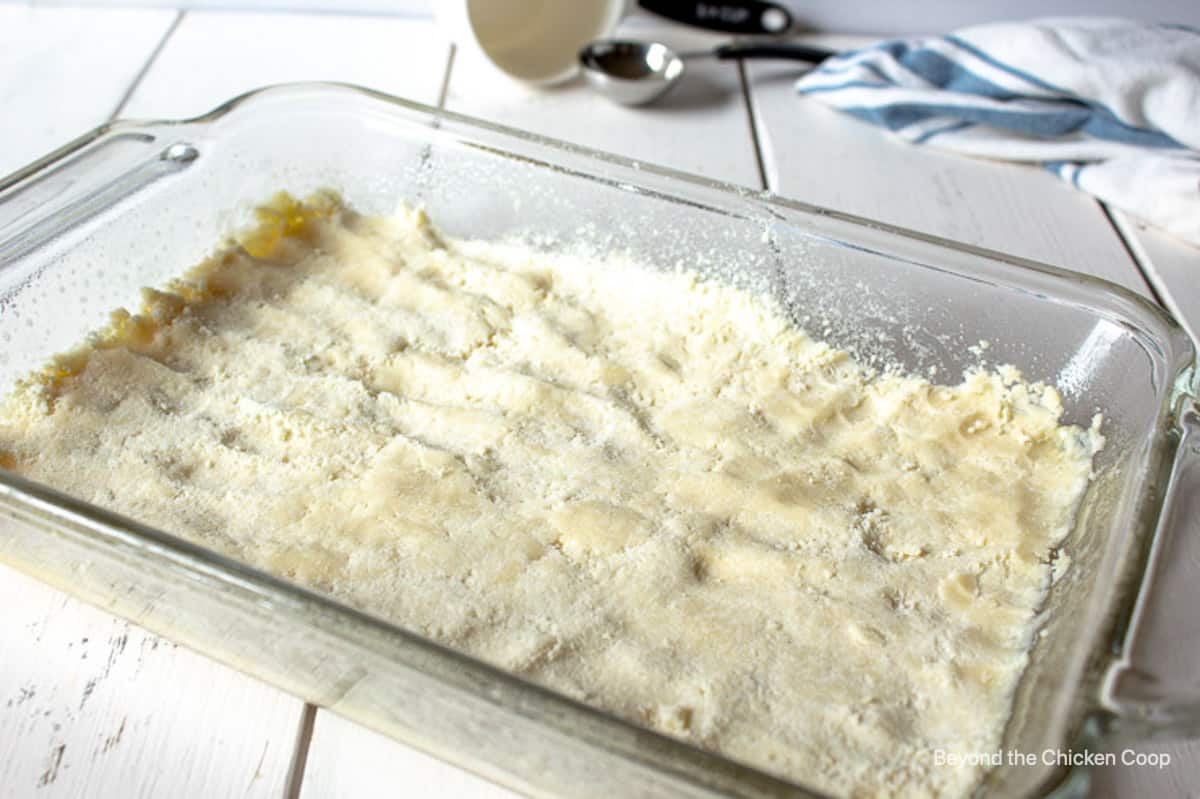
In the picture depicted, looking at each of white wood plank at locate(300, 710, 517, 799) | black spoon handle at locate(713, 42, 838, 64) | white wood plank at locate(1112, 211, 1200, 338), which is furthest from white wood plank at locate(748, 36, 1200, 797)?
white wood plank at locate(300, 710, 517, 799)

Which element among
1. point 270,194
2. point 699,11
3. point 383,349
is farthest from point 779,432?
point 699,11

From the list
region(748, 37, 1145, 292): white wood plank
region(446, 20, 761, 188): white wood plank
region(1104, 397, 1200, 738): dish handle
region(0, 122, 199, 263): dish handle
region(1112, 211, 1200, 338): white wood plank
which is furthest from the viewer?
region(446, 20, 761, 188): white wood plank

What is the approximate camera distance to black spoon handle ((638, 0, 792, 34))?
177cm

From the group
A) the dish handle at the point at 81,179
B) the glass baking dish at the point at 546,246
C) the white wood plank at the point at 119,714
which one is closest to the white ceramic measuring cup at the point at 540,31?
the glass baking dish at the point at 546,246

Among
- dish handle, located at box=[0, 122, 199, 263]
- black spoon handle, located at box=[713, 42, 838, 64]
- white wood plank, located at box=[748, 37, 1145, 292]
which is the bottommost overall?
dish handle, located at box=[0, 122, 199, 263]

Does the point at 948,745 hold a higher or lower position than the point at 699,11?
lower

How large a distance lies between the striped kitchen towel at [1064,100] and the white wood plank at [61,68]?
3.40 feet

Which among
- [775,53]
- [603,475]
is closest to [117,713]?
[603,475]

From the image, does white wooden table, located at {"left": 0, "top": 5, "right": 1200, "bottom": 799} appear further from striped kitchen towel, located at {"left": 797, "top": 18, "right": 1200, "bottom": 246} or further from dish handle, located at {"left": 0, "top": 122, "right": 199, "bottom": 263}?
dish handle, located at {"left": 0, "top": 122, "right": 199, "bottom": 263}

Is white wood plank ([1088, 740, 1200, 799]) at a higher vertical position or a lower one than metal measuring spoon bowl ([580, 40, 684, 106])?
lower

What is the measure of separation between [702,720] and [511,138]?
2.14 feet

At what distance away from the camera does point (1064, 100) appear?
142 cm

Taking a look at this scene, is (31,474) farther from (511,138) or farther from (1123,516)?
(1123,516)

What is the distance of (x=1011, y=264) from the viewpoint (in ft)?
3.21
